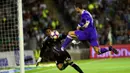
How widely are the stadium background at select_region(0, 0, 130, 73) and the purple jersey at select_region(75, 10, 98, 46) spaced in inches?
457

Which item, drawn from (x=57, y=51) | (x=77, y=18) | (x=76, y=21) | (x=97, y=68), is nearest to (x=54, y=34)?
(x=57, y=51)

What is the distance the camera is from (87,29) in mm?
13992

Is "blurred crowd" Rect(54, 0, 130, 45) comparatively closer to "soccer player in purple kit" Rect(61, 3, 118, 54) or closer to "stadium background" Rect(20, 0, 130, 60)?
"stadium background" Rect(20, 0, 130, 60)

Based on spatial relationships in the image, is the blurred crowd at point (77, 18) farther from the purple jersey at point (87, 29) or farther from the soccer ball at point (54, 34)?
the purple jersey at point (87, 29)

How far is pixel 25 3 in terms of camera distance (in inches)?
1260

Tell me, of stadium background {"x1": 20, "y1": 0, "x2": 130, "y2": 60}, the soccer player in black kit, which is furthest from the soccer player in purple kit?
stadium background {"x1": 20, "y1": 0, "x2": 130, "y2": 60}

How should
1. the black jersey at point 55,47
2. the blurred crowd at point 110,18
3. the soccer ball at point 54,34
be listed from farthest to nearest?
the blurred crowd at point 110,18 → the soccer ball at point 54,34 → the black jersey at point 55,47

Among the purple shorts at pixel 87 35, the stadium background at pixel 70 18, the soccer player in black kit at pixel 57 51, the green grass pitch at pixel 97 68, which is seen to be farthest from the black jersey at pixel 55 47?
the stadium background at pixel 70 18

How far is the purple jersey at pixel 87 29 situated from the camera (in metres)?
13.7

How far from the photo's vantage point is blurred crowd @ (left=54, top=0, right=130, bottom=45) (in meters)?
27.2

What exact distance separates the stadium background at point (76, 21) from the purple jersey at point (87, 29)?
38.1 ft

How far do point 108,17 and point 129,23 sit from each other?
203cm

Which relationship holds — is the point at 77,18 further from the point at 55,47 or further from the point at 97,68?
the point at 55,47

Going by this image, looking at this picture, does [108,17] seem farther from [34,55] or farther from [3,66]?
[3,66]
